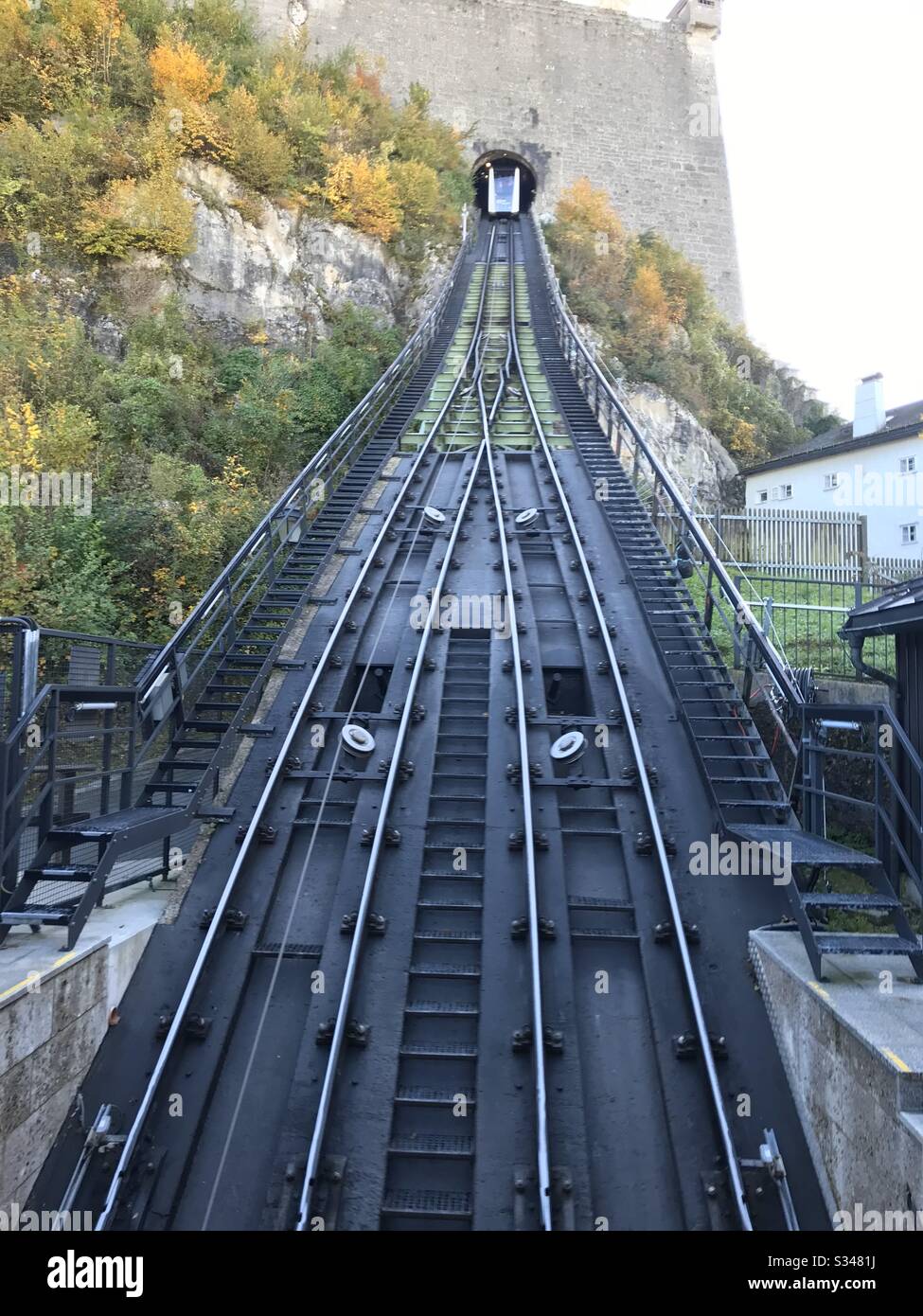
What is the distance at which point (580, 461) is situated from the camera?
14.7m

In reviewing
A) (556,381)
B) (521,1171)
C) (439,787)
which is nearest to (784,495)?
(556,381)

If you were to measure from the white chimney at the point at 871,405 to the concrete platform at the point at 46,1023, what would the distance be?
22.2 m

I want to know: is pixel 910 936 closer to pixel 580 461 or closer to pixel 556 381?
pixel 580 461

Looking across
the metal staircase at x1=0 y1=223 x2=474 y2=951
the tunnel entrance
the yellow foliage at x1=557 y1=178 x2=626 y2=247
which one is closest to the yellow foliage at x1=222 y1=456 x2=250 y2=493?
the metal staircase at x1=0 y1=223 x2=474 y2=951

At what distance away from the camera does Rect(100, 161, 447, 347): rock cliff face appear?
1736 centimetres

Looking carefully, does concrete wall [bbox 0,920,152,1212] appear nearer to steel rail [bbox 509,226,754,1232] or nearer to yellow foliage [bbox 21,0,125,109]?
steel rail [bbox 509,226,754,1232]

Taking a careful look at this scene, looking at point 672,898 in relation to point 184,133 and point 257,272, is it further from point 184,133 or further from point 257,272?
point 184,133

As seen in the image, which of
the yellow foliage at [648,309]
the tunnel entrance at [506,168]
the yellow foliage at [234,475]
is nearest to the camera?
the yellow foliage at [234,475]

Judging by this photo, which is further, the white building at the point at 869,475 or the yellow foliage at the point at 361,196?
the yellow foliage at the point at 361,196

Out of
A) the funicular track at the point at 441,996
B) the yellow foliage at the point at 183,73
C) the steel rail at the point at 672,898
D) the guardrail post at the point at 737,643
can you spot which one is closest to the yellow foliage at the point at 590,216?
the yellow foliage at the point at 183,73

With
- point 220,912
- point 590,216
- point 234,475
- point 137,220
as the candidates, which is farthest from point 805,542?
point 590,216

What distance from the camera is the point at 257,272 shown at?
18.8 metres

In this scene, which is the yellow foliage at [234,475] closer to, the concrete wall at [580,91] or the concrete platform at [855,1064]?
the concrete platform at [855,1064]

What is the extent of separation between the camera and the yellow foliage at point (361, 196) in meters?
21.7
